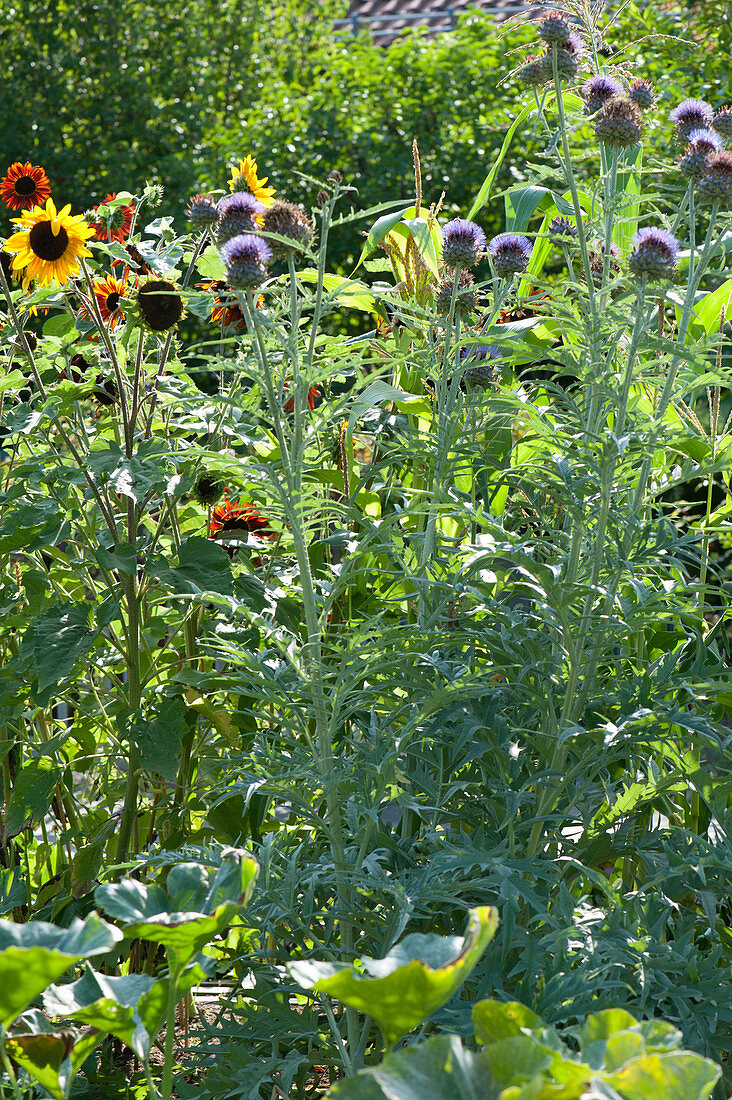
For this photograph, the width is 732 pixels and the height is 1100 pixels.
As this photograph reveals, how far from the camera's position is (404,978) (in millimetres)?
892

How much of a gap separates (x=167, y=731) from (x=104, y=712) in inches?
10.5

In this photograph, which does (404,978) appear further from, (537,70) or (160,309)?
(537,70)

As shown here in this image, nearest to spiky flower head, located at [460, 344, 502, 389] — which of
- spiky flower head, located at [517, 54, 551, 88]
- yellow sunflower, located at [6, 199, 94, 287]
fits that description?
spiky flower head, located at [517, 54, 551, 88]

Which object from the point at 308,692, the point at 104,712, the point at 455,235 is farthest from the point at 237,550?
the point at 455,235

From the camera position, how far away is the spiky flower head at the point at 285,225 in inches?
56.1

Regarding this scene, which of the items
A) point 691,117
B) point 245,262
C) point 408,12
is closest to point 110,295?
point 245,262

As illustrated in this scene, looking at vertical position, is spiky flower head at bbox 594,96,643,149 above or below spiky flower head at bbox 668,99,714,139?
above

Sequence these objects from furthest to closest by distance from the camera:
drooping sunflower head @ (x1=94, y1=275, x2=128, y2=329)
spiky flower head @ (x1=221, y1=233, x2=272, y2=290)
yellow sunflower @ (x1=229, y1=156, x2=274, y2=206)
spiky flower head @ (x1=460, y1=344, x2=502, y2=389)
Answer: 1. drooping sunflower head @ (x1=94, y1=275, x2=128, y2=329)
2. yellow sunflower @ (x1=229, y1=156, x2=274, y2=206)
3. spiky flower head @ (x1=460, y1=344, x2=502, y2=389)
4. spiky flower head @ (x1=221, y1=233, x2=272, y2=290)

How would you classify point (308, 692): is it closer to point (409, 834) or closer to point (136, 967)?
point (409, 834)

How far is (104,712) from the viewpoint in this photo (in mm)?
1948

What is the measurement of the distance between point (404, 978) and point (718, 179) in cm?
112

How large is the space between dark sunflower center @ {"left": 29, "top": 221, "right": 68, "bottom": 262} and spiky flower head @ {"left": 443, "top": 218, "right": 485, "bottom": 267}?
0.66 metres

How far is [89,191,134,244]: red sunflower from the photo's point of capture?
200 centimetres

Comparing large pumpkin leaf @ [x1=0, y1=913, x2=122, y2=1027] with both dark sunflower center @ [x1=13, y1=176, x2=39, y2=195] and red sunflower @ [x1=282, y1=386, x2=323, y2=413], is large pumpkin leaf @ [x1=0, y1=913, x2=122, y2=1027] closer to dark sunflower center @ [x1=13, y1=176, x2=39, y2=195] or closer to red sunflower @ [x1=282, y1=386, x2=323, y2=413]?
red sunflower @ [x1=282, y1=386, x2=323, y2=413]
